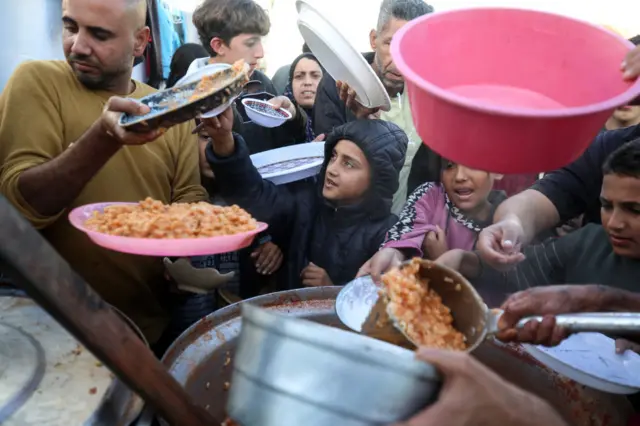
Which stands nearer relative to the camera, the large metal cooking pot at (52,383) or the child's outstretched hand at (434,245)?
the large metal cooking pot at (52,383)

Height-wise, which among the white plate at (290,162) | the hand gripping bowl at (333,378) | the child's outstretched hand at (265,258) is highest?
the hand gripping bowl at (333,378)

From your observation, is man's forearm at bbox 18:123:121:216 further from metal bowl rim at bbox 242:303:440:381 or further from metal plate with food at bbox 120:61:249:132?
metal bowl rim at bbox 242:303:440:381

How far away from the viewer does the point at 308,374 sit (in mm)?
725

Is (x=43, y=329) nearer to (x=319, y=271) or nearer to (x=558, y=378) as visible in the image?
(x=319, y=271)

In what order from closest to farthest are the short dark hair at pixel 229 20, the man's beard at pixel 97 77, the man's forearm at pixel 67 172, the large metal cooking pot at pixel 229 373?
the large metal cooking pot at pixel 229 373 → the man's forearm at pixel 67 172 → the man's beard at pixel 97 77 → the short dark hair at pixel 229 20

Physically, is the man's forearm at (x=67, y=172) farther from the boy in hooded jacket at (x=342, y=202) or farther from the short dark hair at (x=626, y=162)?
the short dark hair at (x=626, y=162)

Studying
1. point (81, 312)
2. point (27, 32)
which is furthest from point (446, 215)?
point (27, 32)

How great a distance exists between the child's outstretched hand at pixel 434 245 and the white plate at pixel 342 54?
1.98 feet

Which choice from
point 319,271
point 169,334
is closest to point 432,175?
point 319,271

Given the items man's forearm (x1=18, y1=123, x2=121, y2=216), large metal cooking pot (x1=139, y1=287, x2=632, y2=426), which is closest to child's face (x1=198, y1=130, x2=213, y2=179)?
man's forearm (x1=18, y1=123, x2=121, y2=216)

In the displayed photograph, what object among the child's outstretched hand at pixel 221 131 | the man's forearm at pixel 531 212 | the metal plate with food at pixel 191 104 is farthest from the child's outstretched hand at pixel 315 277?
the metal plate with food at pixel 191 104

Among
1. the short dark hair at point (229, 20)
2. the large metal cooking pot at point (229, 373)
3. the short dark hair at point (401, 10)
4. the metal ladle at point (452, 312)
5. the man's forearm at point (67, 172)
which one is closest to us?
the metal ladle at point (452, 312)

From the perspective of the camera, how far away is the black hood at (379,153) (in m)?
2.15

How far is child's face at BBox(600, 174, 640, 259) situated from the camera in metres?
1.54
